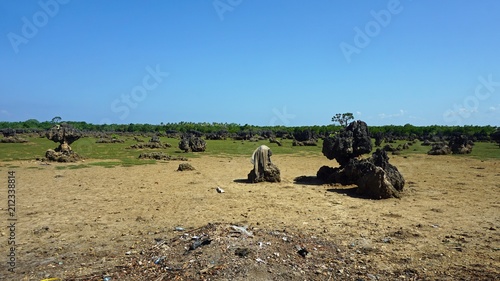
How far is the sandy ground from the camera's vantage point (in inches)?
263

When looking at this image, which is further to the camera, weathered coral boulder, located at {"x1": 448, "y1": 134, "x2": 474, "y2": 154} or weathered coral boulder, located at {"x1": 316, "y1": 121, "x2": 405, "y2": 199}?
weathered coral boulder, located at {"x1": 448, "y1": 134, "x2": 474, "y2": 154}

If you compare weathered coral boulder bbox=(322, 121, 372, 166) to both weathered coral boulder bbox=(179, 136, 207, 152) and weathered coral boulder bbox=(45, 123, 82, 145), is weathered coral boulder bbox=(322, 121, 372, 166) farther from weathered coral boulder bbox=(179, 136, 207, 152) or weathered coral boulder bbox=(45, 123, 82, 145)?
weathered coral boulder bbox=(45, 123, 82, 145)

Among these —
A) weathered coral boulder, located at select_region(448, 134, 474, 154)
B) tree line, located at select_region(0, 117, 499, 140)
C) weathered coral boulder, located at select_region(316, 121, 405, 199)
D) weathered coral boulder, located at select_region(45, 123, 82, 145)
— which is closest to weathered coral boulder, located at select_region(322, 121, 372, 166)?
weathered coral boulder, located at select_region(316, 121, 405, 199)

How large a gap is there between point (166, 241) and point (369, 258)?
13.6 ft

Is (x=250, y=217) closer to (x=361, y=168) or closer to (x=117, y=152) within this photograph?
Answer: (x=361, y=168)

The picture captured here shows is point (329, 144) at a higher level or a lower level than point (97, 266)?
higher

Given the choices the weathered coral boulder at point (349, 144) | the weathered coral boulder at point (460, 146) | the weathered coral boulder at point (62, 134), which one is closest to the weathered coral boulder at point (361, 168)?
the weathered coral boulder at point (349, 144)

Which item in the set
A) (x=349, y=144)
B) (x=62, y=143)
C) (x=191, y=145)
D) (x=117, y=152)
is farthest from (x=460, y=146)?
(x=62, y=143)

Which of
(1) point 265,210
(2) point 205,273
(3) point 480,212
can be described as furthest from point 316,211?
(2) point 205,273

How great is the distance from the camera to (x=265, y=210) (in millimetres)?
10586

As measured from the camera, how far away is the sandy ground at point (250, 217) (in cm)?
668

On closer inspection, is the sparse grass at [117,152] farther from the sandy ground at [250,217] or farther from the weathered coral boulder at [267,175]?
the weathered coral boulder at [267,175]

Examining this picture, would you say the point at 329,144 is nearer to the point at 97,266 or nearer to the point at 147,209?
the point at 147,209

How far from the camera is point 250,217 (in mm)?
9781
